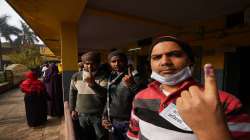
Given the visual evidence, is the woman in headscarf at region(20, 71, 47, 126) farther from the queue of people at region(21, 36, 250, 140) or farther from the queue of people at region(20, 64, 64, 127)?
the queue of people at region(21, 36, 250, 140)

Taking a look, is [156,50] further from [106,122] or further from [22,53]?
[22,53]

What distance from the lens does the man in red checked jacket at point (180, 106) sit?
69 cm

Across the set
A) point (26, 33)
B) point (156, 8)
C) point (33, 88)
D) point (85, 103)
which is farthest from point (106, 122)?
point (26, 33)

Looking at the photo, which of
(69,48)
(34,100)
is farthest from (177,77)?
(34,100)

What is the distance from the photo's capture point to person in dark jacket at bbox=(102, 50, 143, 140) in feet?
8.61

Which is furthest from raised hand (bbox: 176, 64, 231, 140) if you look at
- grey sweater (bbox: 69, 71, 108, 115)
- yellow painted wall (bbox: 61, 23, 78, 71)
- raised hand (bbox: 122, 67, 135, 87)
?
yellow painted wall (bbox: 61, 23, 78, 71)

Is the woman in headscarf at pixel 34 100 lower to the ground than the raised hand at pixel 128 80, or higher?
lower

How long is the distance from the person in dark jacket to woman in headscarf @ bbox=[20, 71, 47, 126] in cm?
420

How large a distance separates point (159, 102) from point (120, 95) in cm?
138

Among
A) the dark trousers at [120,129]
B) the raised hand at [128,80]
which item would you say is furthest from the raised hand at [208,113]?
the dark trousers at [120,129]

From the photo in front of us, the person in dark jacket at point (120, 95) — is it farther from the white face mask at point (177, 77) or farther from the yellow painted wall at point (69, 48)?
the yellow painted wall at point (69, 48)

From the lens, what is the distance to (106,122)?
9.33 feet

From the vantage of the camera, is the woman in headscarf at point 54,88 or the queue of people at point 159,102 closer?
the queue of people at point 159,102

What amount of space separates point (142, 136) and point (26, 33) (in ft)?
165
